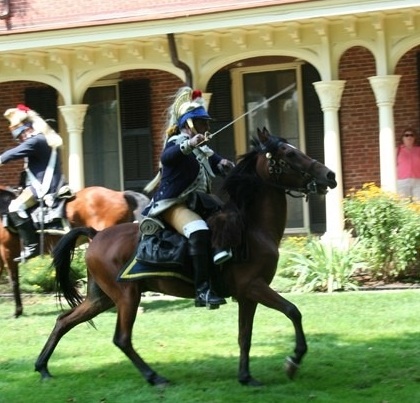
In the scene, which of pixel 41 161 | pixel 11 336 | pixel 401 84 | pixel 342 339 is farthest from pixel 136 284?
pixel 401 84

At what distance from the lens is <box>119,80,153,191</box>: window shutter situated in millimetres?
18281

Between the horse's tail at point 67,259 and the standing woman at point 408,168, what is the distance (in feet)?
27.8

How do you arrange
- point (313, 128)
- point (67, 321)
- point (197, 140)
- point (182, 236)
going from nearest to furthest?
point (197, 140)
point (182, 236)
point (67, 321)
point (313, 128)

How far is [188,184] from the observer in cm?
780

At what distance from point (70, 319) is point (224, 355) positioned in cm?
154

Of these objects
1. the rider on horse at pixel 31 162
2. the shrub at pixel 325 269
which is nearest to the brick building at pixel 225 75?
the shrub at pixel 325 269

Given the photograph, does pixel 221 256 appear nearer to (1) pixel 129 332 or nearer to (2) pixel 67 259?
(1) pixel 129 332

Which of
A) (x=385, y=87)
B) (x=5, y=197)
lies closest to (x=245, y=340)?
(x=5, y=197)

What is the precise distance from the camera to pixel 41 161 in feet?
39.8

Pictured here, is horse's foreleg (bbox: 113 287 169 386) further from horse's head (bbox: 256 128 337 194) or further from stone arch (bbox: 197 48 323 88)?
stone arch (bbox: 197 48 323 88)

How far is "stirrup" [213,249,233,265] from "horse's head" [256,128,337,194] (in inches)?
26.1

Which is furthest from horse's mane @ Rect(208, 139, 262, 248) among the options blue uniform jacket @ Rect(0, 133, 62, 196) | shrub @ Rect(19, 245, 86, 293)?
shrub @ Rect(19, 245, 86, 293)

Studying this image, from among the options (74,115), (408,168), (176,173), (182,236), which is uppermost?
(74,115)

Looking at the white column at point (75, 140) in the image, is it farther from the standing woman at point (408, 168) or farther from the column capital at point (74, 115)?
the standing woman at point (408, 168)
